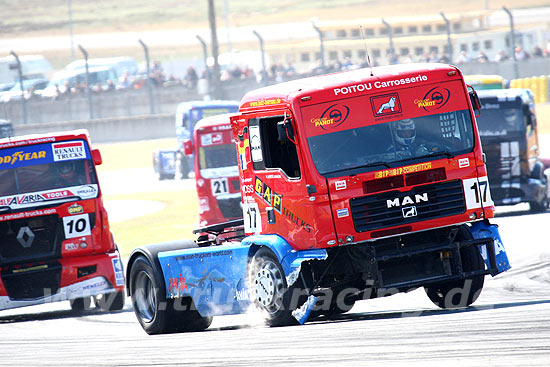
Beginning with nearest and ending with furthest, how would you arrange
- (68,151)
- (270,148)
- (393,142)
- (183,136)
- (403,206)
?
1. (403,206)
2. (393,142)
3. (270,148)
4. (68,151)
5. (183,136)

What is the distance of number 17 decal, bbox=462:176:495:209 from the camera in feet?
30.6

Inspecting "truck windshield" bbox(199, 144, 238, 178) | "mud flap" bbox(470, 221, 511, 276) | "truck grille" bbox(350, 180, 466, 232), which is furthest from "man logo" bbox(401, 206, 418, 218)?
"truck windshield" bbox(199, 144, 238, 178)

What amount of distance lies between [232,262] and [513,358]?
14.4ft

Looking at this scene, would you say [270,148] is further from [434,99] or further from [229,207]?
[229,207]

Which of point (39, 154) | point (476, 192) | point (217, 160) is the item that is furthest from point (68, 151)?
point (217, 160)

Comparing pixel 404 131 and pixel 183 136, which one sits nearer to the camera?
pixel 404 131

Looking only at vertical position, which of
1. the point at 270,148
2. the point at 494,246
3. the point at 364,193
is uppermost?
the point at 270,148

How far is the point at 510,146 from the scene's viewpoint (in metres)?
19.9

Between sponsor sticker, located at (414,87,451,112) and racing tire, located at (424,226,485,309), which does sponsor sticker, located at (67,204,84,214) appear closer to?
racing tire, located at (424,226,485,309)

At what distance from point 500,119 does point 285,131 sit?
464 inches

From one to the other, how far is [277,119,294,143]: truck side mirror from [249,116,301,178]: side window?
0.60 ft

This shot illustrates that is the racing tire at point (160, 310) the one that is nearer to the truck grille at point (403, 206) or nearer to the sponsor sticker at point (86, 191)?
the truck grille at point (403, 206)

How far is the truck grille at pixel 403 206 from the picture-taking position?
9047 mm

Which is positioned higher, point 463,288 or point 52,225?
point 52,225
